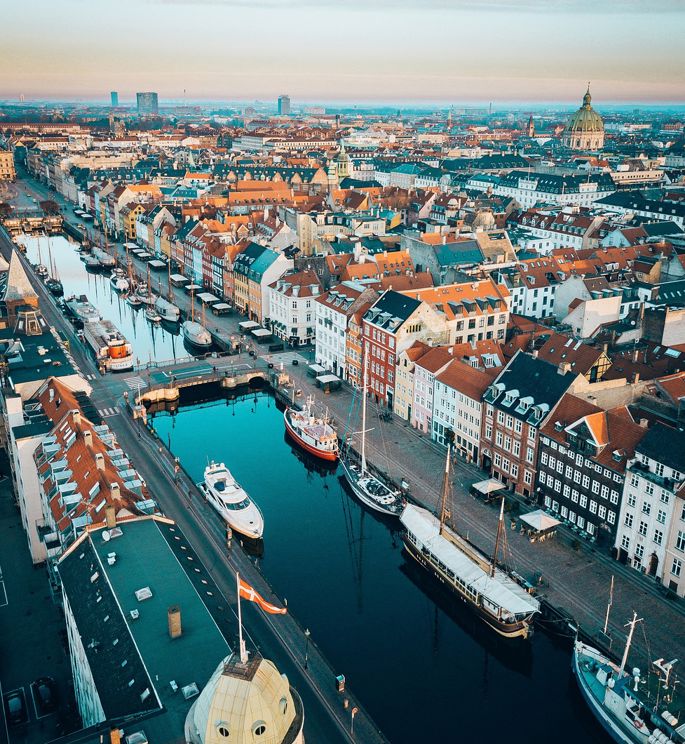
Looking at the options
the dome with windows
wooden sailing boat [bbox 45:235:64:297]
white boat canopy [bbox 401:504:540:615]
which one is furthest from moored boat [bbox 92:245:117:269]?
the dome with windows

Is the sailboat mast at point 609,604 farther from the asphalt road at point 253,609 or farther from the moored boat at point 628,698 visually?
the asphalt road at point 253,609

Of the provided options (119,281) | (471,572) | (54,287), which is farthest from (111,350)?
(471,572)

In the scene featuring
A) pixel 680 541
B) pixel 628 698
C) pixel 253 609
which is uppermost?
pixel 680 541

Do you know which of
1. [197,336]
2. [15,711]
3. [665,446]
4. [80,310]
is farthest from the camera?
[80,310]

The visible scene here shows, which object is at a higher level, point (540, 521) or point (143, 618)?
point (143, 618)

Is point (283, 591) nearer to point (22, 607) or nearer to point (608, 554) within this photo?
point (22, 607)

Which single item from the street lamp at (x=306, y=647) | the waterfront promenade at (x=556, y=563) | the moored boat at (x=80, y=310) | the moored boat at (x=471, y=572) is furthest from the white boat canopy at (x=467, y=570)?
the moored boat at (x=80, y=310)

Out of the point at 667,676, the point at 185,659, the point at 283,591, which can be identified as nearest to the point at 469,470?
the point at 283,591

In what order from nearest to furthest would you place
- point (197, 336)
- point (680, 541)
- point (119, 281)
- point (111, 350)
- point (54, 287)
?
point (680, 541) < point (111, 350) < point (197, 336) < point (54, 287) < point (119, 281)

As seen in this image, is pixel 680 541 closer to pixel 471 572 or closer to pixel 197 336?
pixel 471 572
